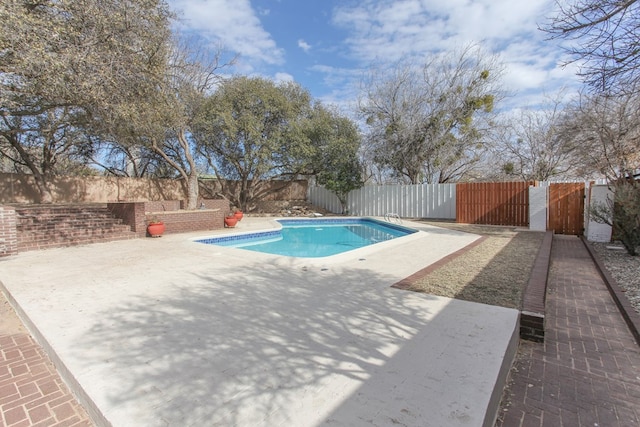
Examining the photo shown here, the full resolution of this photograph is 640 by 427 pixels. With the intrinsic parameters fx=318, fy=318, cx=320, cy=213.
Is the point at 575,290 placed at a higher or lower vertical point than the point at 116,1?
lower

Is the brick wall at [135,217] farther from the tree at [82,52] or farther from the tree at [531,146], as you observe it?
the tree at [531,146]

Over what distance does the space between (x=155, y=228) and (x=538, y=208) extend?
11.8 m

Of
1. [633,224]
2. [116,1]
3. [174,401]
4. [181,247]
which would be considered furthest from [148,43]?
[633,224]

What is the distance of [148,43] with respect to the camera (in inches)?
280

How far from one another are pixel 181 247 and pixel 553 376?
7338 mm

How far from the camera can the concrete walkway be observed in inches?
75.2

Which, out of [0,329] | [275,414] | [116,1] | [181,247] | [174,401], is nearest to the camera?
[275,414]

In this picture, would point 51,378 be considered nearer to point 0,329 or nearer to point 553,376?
point 0,329

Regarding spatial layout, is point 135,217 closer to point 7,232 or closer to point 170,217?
point 170,217

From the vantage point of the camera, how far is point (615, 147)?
846 centimetres

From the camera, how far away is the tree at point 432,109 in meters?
16.0

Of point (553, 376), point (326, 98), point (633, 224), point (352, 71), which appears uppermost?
point (352, 71)

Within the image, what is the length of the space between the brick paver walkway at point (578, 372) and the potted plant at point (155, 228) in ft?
30.6

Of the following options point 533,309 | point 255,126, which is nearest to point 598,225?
point 533,309
